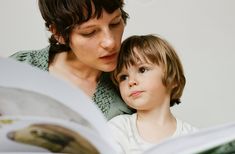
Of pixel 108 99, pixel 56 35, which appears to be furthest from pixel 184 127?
pixel 56 35

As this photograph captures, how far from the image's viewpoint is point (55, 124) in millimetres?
625

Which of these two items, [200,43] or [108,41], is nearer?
[108,41]

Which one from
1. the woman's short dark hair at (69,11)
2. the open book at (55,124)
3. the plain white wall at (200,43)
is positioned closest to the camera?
the open book at (55,124)

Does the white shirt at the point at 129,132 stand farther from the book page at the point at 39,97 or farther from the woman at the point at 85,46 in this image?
the book page at the point at 39,97

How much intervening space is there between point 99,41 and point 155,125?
0.65 ft

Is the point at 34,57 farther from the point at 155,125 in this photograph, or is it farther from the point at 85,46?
the point at 155,125

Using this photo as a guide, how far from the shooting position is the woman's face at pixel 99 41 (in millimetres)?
803

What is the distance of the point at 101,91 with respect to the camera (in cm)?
87

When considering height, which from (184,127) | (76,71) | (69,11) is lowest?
(184,127)

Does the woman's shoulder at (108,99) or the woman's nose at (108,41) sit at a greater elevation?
the woman's nose at (108,41)

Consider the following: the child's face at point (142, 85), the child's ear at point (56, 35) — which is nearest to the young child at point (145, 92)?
the child's face at point (142, 85)

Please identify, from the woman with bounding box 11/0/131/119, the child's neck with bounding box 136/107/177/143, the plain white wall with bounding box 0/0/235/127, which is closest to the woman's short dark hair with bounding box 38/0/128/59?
the woman with bounding box 11/0/131/119

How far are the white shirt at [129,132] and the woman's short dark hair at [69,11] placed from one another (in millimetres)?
185

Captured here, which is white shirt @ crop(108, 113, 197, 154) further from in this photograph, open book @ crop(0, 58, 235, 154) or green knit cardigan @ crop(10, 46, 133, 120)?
open book @ crop(0, 58, 235, 154)
